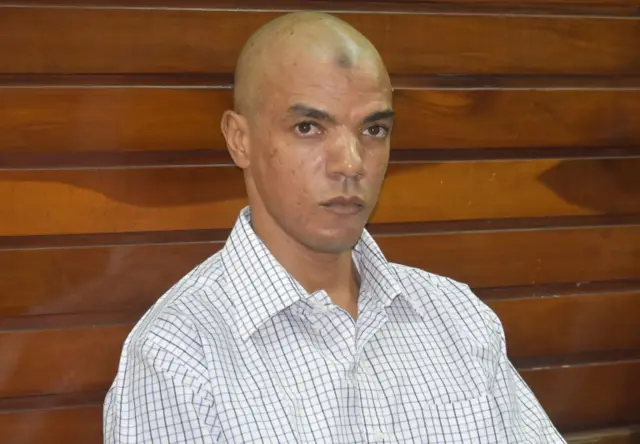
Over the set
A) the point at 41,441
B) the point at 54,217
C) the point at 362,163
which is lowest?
the point at 41,441

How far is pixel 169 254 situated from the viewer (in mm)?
1914

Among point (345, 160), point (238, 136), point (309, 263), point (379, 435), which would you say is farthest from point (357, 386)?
point (238, 136)

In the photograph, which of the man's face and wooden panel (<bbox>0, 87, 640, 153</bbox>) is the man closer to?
the man's face

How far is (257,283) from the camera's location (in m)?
1.48

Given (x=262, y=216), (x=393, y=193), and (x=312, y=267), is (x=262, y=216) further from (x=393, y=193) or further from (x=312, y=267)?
(x=393, y=193)

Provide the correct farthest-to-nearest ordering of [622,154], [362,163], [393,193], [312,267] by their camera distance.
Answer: [622,154], [393,193], [312,267], [362,163]

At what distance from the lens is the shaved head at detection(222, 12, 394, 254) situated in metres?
1.44

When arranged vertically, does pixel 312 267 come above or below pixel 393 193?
below

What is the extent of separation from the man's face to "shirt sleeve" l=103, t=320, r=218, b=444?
314 mm

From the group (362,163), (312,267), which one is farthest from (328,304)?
(362,163)

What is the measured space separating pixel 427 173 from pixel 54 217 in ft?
2.78

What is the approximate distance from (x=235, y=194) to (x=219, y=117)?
0.17 m

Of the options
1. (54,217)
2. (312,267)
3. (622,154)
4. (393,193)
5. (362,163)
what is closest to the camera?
(362,163)

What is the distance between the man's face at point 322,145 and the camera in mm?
1435
